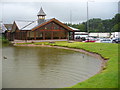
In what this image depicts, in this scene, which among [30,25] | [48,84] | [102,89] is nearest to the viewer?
[102,89]

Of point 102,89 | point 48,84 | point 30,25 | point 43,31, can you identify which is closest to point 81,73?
point 48,84

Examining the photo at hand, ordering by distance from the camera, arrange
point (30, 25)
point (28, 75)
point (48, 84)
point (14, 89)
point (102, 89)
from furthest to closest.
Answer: point (30, 25), point (28, 75), point (48, 84), point (14, 89), point (102, 89)

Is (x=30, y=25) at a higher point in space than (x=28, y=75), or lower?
higher

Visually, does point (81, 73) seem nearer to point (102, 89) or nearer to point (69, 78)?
point (69, 78)

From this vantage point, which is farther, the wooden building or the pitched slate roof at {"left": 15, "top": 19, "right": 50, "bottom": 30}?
the pitched slate roof at {"left": 15, "top": 19, "right": 50, "bottom": 30}

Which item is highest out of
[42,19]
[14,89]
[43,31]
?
[42,19]

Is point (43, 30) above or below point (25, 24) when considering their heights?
below

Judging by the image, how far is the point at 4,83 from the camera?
8.62 metres

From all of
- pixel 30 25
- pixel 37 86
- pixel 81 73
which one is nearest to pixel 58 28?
pixel 30 25

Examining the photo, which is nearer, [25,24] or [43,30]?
[43,30]

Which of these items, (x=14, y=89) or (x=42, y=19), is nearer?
(x=14, y=89)

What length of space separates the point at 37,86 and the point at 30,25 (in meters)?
31.7

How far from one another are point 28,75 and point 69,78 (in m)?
2.33

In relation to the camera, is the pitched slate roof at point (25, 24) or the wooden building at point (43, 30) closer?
the wooden building at point (43, 30)
